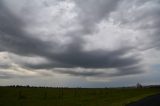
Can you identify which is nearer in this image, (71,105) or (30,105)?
(71,105)

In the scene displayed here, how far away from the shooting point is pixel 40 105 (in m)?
52.4

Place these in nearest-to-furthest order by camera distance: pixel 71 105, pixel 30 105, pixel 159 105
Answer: pixel 159 105 → pixel 71 105 → pixel 30 105

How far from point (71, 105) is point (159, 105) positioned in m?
17.4

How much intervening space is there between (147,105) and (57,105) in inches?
714

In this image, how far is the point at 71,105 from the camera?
49531mm

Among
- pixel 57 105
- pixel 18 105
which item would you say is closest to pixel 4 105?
pixel 18 105

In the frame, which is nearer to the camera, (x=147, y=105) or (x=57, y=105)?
(x=147, y=105)

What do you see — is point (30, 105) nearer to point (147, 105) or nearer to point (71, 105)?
point (71, 105)

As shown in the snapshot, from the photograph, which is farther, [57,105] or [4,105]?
[4,105]

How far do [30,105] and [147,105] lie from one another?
967 inches

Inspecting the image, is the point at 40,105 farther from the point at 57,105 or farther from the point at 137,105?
the point at 137,105

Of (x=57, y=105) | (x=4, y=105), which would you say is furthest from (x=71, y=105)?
(x=4, y=105)

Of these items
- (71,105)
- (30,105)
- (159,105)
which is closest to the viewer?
(159,105)

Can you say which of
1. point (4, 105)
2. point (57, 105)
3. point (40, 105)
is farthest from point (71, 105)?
point (4, 105)
